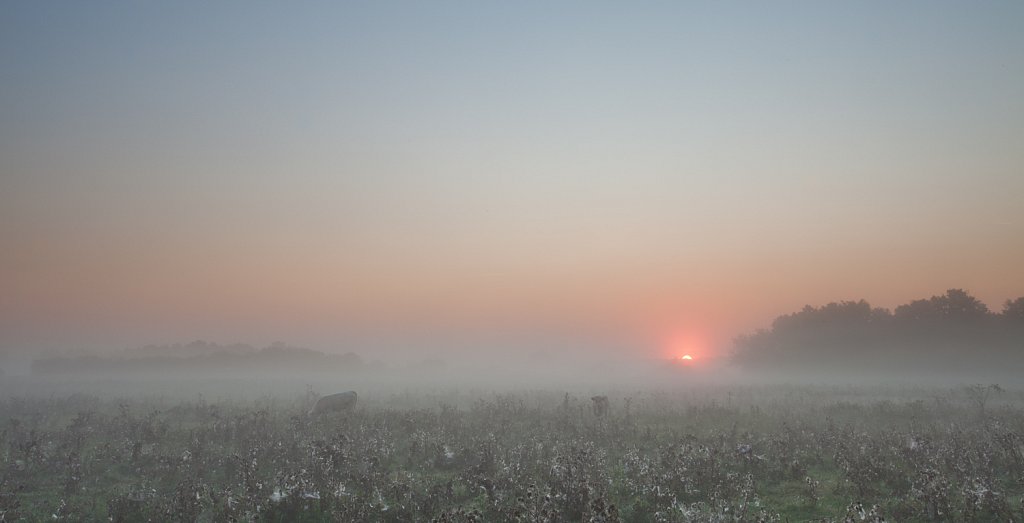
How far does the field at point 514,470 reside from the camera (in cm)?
1182

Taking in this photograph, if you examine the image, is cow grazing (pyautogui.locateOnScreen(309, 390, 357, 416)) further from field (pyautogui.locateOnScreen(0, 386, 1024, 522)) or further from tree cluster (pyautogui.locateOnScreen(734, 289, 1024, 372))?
tree cluster (pyautogui.locateOnScreen(734, 289, 1024, 372))

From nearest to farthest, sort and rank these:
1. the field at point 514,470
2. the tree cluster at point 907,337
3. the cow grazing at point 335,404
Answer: the field at point 514,470, the cow grazing at point 335,404, the tree cluster at point 907,337

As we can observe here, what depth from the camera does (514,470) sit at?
14758mm

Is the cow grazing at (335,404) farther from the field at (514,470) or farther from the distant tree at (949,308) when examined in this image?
the distant tree at (949,308)

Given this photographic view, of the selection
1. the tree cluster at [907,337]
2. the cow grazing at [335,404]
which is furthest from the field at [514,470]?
the tree cluster at [907,337]

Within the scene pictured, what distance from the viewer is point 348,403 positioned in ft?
101

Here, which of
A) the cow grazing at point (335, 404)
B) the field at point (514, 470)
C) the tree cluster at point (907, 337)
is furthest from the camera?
the tree cluster at point (907, 337)

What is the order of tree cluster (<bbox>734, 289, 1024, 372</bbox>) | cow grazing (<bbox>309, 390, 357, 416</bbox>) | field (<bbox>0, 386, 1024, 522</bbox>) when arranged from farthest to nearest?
tree cluster (<bbox>734, 289, 1024, 372</bbox>) → cow grazing (<bbox>309, 390, 357, 416</bbox>) → field (<bbox>0, 386, 1024, 522</bbox>)

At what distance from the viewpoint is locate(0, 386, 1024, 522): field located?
1182 cm

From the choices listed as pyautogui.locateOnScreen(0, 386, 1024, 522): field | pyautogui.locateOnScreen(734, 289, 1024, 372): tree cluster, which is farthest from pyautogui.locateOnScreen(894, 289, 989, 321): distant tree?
pyautogui.locateOnScreen(0, 386, 1024, 522): field

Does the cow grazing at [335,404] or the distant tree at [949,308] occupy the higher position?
the distant tree at [949,308]

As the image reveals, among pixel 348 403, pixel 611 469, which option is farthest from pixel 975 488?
pixel 348 403

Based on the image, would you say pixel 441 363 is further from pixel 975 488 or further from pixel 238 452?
pixel 975 488

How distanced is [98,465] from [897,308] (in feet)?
315
